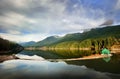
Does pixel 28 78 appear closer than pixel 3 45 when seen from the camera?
Yes

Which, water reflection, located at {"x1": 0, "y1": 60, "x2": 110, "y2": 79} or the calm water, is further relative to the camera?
the calm water

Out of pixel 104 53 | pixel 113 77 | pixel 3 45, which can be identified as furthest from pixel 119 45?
pixel 113 77

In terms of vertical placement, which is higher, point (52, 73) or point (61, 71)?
point (61, 71)

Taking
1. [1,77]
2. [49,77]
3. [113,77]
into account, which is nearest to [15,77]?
[1,77]

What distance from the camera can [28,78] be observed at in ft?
122

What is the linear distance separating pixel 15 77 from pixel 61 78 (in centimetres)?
1002

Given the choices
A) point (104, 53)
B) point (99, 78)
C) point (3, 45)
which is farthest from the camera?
point (3, 45)

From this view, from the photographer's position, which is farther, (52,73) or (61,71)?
(61,71)

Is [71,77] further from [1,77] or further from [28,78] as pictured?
[1,77]

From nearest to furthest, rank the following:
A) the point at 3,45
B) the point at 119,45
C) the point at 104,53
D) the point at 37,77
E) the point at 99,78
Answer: the point at 99,78
the point at 37,77
the point at 104,53
the point at 3,45
the point at 119,45

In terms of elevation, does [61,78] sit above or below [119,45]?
below

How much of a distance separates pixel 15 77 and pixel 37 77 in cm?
474

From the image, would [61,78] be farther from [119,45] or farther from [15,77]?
[119,45]

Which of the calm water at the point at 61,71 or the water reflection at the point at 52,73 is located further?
the calm water at the point at 61,71
